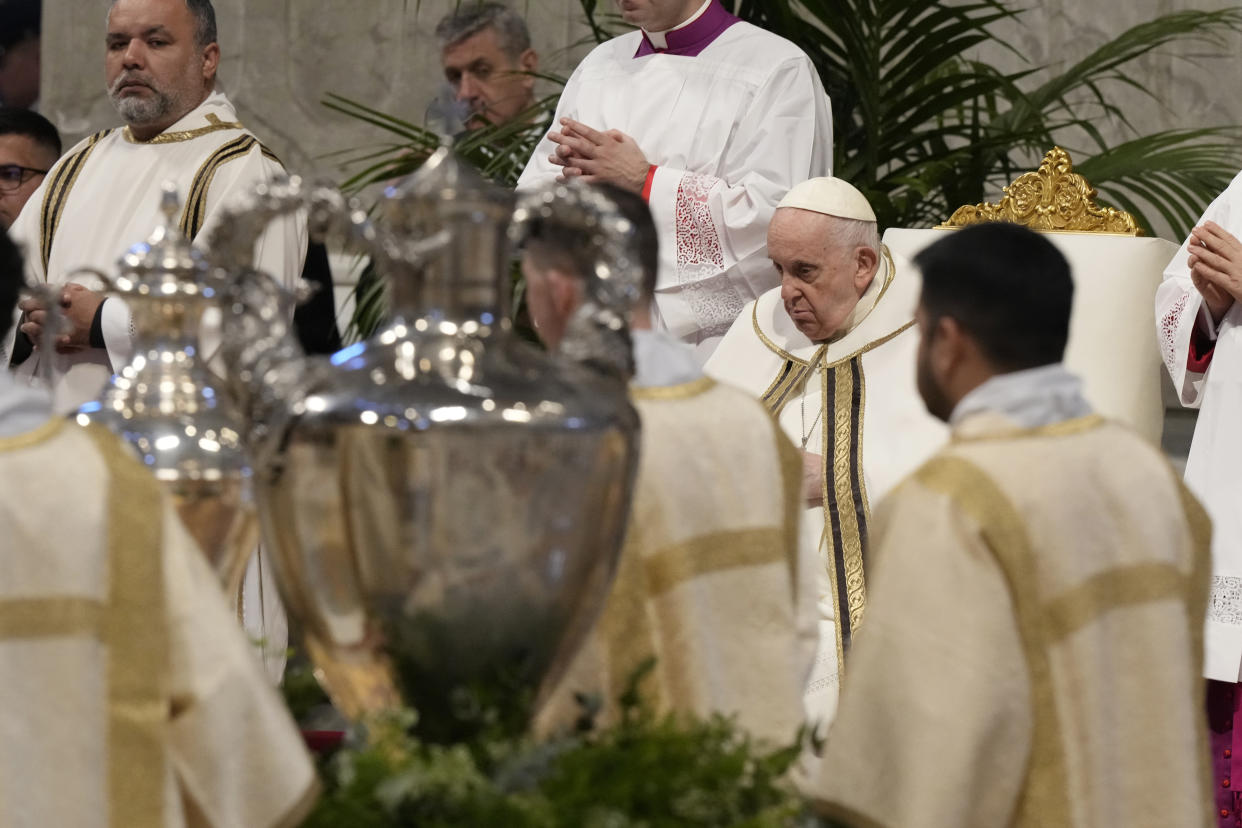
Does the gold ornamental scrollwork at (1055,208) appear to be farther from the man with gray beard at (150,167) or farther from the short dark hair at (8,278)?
the short dark hair at (8,278)

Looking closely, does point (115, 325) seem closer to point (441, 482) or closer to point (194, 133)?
point (194, 133)

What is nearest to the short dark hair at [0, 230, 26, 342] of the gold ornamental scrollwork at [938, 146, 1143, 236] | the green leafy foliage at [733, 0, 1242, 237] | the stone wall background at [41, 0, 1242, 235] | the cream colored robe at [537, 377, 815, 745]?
the cream colored robe at [537, 377, 815, 745]

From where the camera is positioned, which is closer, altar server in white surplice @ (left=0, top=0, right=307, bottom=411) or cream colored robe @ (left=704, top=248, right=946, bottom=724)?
cream colored robe @ (left=704, top=248, right=946, bottom=724)

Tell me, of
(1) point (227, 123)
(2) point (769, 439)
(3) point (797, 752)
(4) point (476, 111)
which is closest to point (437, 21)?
(4) point (476, 111)

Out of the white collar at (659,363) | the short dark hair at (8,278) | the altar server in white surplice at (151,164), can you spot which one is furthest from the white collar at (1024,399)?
the altar server in white surplice at (151,164)

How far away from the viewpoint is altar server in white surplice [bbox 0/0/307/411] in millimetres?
4773

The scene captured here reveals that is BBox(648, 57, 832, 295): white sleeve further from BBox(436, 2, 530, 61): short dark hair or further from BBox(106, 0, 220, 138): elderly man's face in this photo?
BBox(436, 2, 530, 61): short dark hair

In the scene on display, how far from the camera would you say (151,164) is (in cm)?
489

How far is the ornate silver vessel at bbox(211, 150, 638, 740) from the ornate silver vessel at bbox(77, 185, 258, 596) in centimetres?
15

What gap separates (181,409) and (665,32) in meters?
3.14

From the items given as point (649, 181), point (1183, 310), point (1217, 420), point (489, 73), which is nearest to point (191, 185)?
point (649, 181)

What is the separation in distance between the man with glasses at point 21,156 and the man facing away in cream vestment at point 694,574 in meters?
3.68

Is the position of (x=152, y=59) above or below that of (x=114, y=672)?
above

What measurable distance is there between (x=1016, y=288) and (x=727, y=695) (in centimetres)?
65
